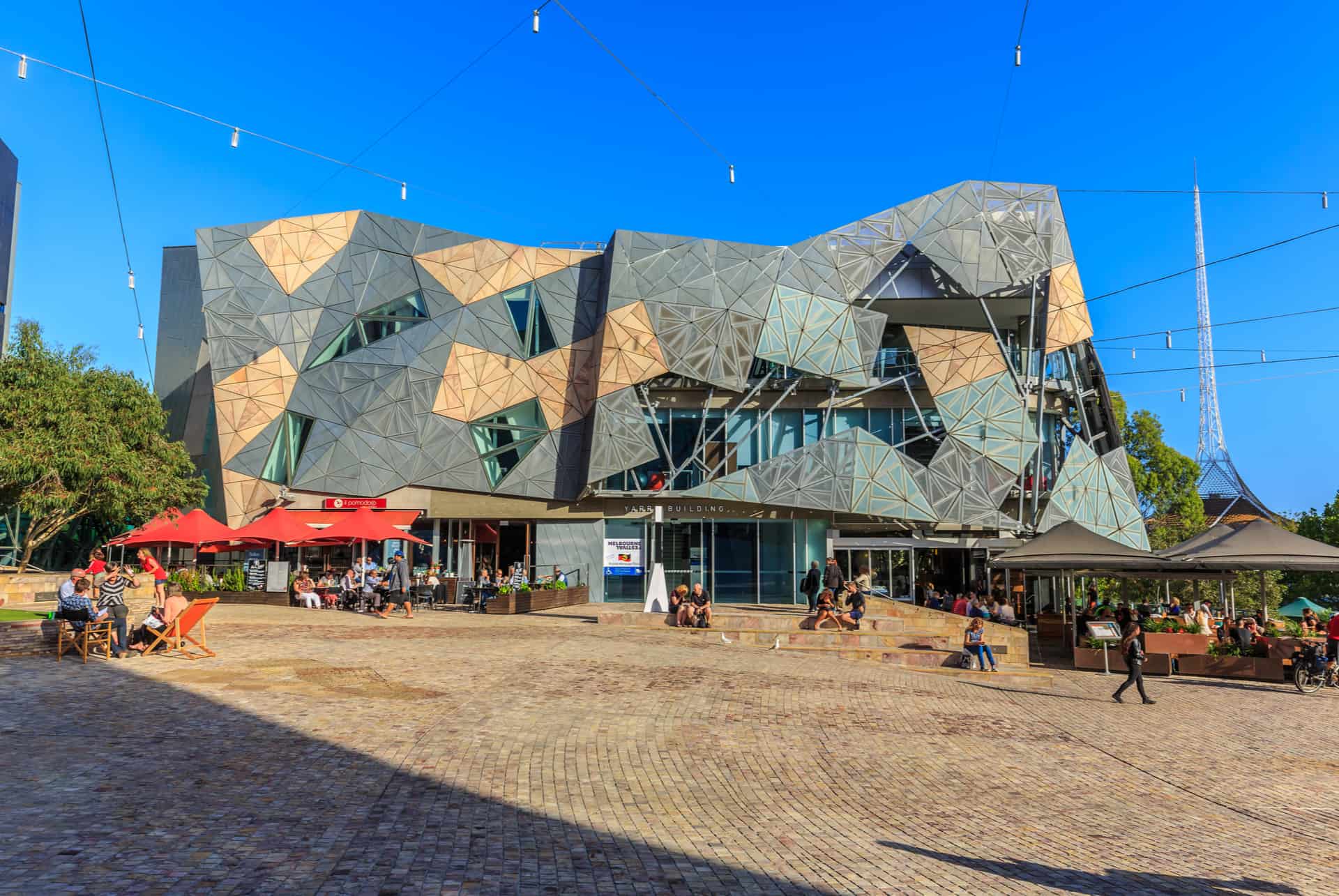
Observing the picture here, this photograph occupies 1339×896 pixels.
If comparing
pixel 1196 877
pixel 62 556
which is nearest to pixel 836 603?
pixel 1196 877

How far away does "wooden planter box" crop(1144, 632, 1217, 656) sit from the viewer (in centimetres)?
1936

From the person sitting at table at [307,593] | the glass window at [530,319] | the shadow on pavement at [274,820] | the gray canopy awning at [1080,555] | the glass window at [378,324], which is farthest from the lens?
the glass window at [530,319]

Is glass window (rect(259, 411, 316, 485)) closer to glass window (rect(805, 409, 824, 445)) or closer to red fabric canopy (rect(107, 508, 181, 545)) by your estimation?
red fabric canopy (rect(107, 508, 181, 545))

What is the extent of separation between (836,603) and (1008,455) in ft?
45.1

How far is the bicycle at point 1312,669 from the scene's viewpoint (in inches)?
683

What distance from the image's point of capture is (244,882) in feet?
18.6

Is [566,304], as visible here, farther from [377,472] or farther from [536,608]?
[536,608]

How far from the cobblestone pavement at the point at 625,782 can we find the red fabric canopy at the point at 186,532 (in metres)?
12.9

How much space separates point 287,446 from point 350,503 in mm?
3271

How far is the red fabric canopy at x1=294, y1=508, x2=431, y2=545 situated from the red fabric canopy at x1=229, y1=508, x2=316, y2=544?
0.45 feet

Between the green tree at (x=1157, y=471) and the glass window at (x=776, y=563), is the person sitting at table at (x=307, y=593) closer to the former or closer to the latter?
the glass window at (x=776, y=563)

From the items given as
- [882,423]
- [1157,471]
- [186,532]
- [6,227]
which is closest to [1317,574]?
[1157,471]

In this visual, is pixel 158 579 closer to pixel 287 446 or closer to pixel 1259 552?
pixel 287 446

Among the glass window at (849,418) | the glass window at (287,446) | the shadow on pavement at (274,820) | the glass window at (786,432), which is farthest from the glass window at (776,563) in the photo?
the shadow on pavement at (274,820)
